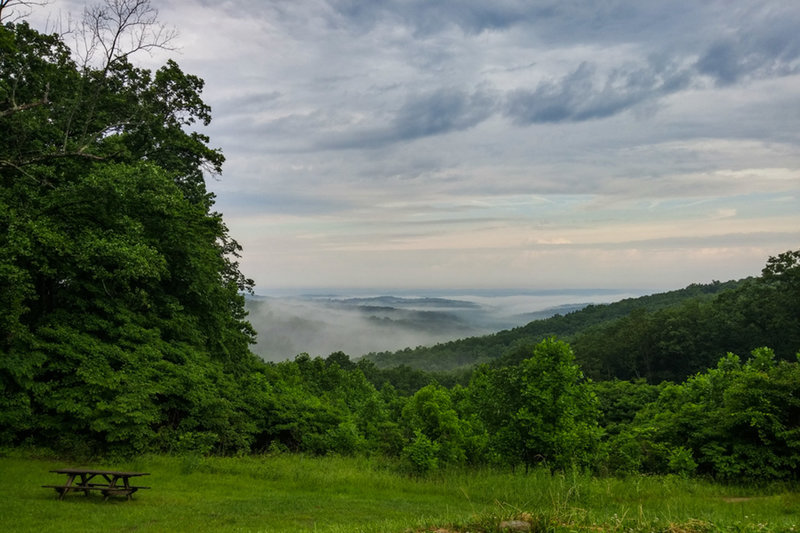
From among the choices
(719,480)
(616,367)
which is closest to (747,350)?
(616,367)

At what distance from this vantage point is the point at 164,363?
16828 millimetres

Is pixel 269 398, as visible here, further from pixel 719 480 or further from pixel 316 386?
pixel 316 386

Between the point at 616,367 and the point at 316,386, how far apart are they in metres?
55.2

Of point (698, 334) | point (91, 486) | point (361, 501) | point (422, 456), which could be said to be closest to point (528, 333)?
point (698, 334)

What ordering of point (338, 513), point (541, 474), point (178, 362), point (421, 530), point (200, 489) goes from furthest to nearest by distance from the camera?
point (178, 362) → point (541, 474) → point (200, 489) → point (338, 513) → point (421, 530)

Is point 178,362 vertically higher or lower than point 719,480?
higher

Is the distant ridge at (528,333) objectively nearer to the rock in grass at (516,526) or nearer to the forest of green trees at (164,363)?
the forest of green trees at (164,363)

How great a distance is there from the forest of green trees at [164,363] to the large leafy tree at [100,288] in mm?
67

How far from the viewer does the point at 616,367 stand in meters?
78.4

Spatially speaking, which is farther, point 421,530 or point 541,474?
point 541,474

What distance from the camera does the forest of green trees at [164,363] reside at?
14430 millimetres

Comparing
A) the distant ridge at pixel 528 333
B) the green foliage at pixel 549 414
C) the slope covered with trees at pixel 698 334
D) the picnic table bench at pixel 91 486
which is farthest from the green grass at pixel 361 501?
the distant ridge at pixel 528 333

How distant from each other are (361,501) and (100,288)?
11.8 meters

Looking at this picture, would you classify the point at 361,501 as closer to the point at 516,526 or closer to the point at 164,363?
the point at 516,526
